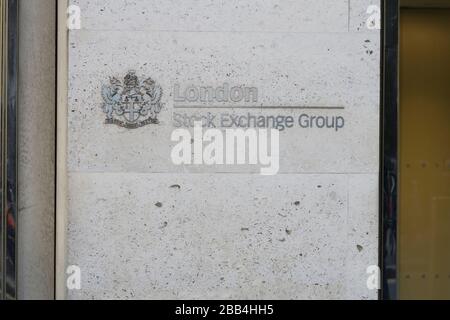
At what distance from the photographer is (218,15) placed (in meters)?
4.49

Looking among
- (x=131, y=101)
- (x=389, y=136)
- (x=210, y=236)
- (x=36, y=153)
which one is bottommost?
(x=210, y=236)

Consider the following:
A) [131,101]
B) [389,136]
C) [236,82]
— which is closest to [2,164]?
[131,101]

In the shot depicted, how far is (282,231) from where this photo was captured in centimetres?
451

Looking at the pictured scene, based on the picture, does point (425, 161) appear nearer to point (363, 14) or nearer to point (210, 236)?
point (363, 14)

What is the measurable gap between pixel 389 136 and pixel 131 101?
79.5 inches

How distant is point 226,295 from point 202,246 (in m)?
0.42

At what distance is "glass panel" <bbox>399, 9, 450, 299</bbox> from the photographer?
5230 millimetres

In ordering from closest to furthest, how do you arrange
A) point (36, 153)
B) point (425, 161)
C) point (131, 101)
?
point (131, 101)
point (36, 153)
point (425, 161)

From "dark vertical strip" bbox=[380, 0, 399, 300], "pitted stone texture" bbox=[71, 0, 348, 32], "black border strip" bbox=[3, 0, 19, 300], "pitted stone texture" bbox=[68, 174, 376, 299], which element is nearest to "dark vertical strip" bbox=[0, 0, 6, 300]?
"black border strip" bbox=[3, 0, 19, 300]

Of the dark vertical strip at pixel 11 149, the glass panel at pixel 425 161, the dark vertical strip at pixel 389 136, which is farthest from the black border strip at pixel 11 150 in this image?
the glass panel at pixel 425 161

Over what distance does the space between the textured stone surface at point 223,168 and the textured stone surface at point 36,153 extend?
0.29m

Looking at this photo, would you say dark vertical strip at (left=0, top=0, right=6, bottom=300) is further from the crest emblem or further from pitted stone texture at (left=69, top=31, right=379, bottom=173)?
the crest emblem
